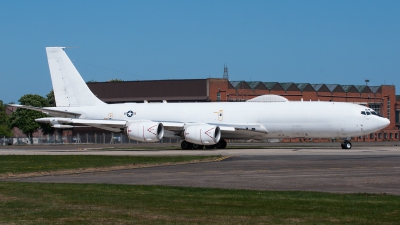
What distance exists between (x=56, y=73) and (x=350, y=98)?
62845 millimetres

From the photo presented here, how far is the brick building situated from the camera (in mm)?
97250

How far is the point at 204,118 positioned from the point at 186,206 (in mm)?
42170

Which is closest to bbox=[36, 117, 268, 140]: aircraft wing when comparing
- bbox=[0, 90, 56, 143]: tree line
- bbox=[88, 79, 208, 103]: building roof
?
bbox=[88, 79, 208, 103]: building roof

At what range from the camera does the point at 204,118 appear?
190 feet

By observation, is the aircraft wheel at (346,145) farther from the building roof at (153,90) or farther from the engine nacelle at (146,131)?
the building roof at (153,90)

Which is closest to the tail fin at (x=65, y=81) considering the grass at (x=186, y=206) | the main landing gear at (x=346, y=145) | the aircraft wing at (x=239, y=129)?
the aircraft wing at (x=239, y=129)

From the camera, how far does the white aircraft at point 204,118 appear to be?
52.8 meters

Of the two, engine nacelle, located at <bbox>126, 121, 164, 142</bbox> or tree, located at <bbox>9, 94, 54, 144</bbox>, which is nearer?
engine nacelle, located at <bbox>126, 121, 164, 142</bbox>

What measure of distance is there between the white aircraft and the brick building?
121 ft

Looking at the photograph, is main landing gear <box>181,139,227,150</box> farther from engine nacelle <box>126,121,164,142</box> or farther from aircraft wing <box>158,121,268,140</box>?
engine nacelle <box>126,121,164,142</box>

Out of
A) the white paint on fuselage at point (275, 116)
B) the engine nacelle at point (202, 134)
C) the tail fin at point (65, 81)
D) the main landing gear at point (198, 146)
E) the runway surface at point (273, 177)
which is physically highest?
the tail fin at point (65, 81)

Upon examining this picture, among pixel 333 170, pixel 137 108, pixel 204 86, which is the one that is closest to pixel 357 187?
pixel 333 170

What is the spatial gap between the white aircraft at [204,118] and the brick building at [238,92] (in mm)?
36735

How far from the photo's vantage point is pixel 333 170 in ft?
→ 90.9
